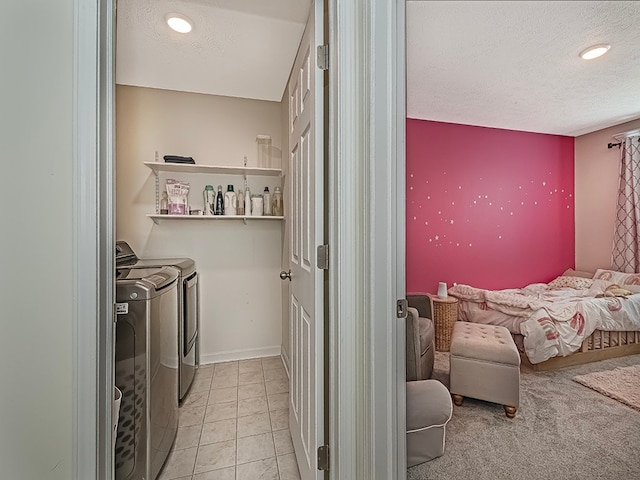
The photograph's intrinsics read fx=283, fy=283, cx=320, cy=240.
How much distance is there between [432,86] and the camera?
2254 mm

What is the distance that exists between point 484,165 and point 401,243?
2327mm

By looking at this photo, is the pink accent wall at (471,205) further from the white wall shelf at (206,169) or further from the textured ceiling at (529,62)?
the white wall shelf at (206,169)

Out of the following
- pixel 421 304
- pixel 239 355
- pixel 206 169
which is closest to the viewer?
pixel 421 304

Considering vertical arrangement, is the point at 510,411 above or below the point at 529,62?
below

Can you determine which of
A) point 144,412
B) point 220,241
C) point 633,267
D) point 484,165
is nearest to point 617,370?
point 633,267

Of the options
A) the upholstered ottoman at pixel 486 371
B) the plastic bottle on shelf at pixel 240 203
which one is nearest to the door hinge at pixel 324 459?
Answer: the upholstered ottoman at pixel 486 371

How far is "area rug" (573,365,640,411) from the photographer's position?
5.75 ft

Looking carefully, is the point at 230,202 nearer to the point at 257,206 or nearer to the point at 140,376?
the point at 257,206

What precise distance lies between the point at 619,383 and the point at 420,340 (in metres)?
1.32

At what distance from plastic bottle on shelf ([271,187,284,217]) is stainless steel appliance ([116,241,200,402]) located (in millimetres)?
874

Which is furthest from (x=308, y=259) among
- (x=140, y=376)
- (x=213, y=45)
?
(x=213, y=45)

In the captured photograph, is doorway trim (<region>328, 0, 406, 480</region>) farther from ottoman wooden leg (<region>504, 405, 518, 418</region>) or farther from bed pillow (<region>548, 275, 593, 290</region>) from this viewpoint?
bed pillow (<region>548, 275, 593, 290</region>)

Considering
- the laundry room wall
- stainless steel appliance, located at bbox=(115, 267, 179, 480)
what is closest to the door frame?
stainless steel appliance, located at bbox=(115, 267, 179, 480)

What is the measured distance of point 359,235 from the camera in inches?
39.1
